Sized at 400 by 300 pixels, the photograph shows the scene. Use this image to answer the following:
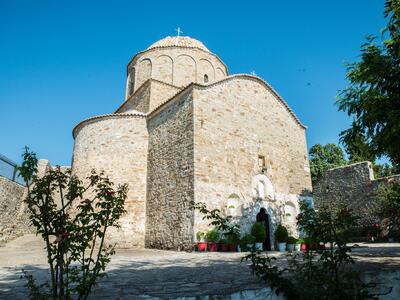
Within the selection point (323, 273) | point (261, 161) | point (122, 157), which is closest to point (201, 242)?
point (261, 161)

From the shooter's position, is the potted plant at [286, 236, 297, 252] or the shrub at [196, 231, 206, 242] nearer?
the shrub at [196, 231, 206, 242]

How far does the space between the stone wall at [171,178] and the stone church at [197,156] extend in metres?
0.04

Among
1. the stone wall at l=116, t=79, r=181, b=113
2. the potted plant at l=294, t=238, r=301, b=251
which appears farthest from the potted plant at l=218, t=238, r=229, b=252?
the stone wall at l=116, t=79, r=181, b=113

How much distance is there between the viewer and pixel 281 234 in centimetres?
1164

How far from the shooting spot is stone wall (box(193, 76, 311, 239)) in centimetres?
1116

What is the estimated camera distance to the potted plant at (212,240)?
9841mm

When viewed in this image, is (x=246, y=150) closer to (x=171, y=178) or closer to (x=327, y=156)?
(x=171, y=178)

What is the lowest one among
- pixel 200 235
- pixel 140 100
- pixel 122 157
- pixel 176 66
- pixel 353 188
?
pixel 200 235

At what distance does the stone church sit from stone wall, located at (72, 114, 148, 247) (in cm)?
4

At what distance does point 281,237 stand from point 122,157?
24.5 feet

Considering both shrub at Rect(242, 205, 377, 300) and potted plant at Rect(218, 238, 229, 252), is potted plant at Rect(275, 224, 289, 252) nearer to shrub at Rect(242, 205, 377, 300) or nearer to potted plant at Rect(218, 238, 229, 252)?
potted plant at Rect(218, 238, 229, 252)

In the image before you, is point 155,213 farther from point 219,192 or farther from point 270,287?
point 270,287

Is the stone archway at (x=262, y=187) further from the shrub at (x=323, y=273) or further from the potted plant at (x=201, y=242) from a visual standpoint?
the shrub at (x=323, y=273)

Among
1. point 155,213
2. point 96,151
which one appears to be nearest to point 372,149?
point 155,213
